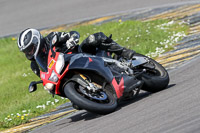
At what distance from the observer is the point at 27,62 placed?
501 inches

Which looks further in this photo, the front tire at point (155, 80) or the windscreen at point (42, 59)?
the front tire at point (155, 80)

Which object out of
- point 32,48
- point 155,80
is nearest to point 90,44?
point 32,48

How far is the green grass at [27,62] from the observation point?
8.75 m

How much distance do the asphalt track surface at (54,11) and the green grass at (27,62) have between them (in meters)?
1.00

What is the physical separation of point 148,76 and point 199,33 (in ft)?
12.7

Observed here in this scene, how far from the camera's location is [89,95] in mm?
6312

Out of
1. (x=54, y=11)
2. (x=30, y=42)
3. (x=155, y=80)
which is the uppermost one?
(x=30, y=42)

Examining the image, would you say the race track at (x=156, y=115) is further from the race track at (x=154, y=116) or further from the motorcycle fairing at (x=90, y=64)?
the motorcycle fairing at (x=90, y=64)

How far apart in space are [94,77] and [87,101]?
32.1 inches

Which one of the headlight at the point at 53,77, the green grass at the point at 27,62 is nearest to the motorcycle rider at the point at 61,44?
the headlight at the point at 53,77

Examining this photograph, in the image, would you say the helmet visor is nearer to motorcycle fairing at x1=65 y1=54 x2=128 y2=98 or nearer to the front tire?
motorcycle fairing at x1=65 y1=54 x2=128 y2=98

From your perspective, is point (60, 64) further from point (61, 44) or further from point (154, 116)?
point (154, 116)

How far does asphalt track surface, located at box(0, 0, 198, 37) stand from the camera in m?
14.9

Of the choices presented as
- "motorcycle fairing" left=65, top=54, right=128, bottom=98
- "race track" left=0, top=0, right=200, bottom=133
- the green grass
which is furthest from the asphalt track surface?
"motorcycle fairing" left=65, top=54, right=128, bottom=98
